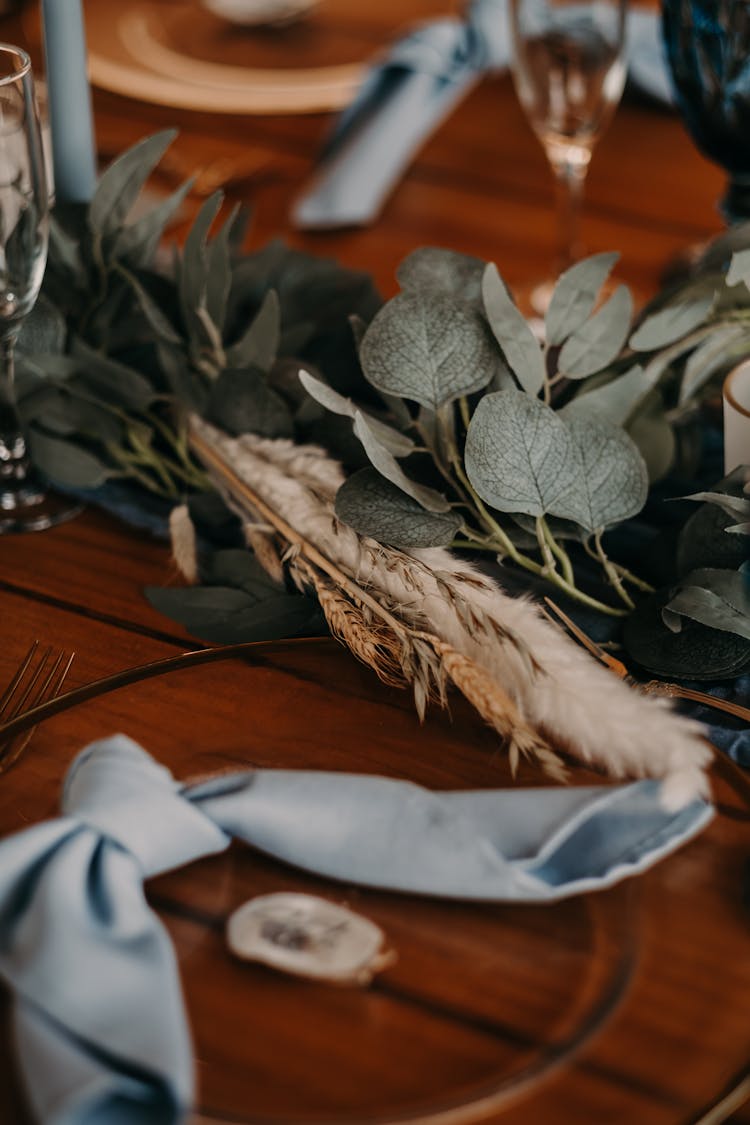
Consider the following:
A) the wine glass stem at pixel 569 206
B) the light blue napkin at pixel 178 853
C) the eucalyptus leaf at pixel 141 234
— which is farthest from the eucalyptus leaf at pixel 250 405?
the wine glass stem at pixel 569 206

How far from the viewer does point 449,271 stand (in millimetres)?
559

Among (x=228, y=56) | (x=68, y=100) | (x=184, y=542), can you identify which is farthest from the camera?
(x=228, y=56)

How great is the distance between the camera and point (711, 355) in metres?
0.59

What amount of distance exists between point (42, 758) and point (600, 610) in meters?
0.23

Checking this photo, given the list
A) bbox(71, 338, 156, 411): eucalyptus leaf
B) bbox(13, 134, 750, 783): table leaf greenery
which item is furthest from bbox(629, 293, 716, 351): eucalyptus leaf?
bbox(71, 338, 156, 411): eucalyptus leaf

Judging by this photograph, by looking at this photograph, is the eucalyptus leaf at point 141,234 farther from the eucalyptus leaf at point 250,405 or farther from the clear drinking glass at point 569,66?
the clear drinking glass at point 569,66

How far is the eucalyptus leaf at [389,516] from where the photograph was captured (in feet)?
1.61

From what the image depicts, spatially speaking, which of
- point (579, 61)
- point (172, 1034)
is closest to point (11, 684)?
point (172, 1034)

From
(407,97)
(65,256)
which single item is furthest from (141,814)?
(407,97)

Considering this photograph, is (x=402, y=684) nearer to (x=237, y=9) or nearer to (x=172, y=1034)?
(x=172, y=1034)

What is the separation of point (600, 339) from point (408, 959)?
295 millimetres

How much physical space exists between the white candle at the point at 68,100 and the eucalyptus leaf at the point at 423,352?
241 mm

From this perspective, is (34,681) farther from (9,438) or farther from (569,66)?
(569,66)

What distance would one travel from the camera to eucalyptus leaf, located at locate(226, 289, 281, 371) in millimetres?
590
